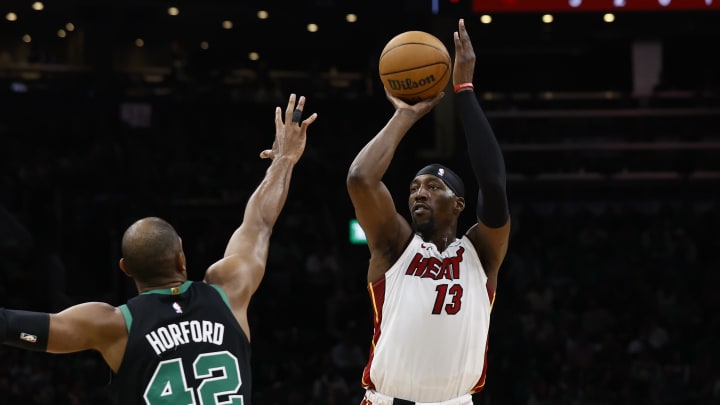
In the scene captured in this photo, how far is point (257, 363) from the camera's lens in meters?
15.8

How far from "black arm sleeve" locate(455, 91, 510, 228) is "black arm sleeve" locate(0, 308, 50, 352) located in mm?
2232

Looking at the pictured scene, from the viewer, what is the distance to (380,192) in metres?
5.49

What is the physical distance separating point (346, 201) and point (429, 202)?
12.4m

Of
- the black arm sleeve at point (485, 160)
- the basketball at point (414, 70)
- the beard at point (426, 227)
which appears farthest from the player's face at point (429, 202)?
the basketball at point (414, 70)

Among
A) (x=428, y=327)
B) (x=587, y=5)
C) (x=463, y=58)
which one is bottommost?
(x=428, y=327)

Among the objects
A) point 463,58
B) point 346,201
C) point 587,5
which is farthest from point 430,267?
point 346,201

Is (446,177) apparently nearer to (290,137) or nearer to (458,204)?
(458,204)

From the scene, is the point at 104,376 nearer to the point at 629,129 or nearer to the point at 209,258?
the point at 209,258

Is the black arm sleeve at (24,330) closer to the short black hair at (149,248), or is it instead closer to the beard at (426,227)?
the short black hair at (149,248)

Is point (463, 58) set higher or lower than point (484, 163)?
higher

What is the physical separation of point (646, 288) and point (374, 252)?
11924 mm

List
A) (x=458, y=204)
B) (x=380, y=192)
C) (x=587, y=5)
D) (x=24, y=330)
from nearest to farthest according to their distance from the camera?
(x=24, y=330)
(x=380, y=192)
(x=458, y=204)
(x=587, y=5)

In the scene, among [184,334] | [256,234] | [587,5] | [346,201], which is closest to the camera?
[184,334]

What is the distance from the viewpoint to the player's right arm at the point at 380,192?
17.9 ft
